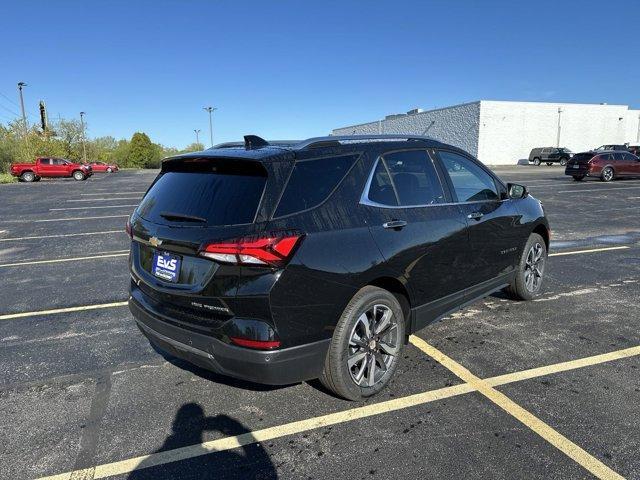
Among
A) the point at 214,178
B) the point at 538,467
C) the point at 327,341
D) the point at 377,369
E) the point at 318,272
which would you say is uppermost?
the point at 214,178

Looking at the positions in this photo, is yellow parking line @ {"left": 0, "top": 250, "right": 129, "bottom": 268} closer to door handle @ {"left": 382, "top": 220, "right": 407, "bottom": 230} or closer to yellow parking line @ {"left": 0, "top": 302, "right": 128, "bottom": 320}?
yellow parking line @ {"left": 0, "top": 302, "right": 128, "bottom": 320}

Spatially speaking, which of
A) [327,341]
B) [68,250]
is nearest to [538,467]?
[327,341]

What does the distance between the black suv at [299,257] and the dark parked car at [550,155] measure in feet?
151

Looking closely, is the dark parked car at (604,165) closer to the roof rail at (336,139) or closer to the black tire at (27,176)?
the roof rail at (336,139)

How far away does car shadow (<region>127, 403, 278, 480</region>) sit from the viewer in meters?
2.46

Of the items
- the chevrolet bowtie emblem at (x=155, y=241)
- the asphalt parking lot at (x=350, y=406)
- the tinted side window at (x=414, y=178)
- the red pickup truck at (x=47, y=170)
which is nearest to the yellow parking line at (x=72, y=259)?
the asphalt parking lot at (x=350, y=406)

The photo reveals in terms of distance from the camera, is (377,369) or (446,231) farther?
(446,231)

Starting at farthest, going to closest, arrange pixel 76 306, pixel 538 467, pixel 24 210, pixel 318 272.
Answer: pixel 24 210 → pixel 76 306 → pixel 318 272 → pixel 538 467

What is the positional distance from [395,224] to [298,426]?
150 cm

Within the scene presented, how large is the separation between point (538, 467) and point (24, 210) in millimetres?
17589

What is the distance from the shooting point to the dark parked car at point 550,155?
43344mm

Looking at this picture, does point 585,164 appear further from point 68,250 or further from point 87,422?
point 87,422

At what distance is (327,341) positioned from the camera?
9.31ft

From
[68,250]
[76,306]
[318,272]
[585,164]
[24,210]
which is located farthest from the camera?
[585,164]
